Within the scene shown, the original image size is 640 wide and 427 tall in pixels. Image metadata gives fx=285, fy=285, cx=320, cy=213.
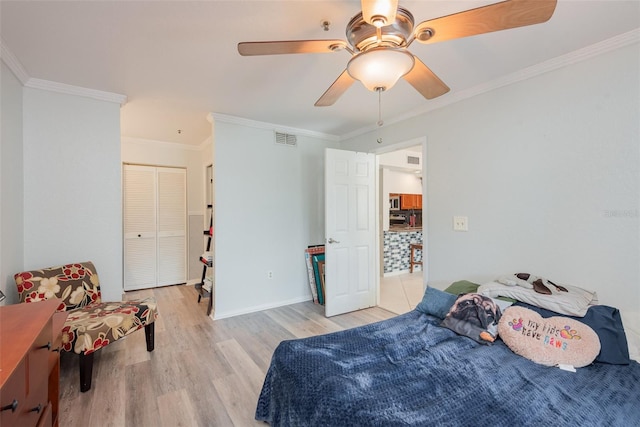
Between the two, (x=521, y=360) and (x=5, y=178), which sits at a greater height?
(x=5, y=178)

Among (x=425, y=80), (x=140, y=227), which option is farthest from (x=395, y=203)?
(x=140, y=227)

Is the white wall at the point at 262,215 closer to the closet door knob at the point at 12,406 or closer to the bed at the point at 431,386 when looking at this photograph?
the bed at the point at 431,386

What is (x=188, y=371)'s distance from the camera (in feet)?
7.73

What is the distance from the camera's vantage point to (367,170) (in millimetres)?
3859

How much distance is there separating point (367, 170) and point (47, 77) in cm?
335

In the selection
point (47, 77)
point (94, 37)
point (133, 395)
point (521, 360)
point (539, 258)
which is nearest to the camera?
point (521, 360)

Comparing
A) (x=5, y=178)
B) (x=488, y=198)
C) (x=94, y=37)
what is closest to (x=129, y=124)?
(x=5, y=178)

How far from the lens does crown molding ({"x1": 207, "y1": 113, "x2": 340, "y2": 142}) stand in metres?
3.44

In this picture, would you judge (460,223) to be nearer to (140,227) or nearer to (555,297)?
(555,297)

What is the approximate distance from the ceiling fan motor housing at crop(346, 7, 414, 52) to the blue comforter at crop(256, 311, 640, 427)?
1.63 metres

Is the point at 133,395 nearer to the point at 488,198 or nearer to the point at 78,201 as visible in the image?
→ the point at 78,201

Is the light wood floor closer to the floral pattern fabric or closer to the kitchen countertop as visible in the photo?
the floral pattern fabric

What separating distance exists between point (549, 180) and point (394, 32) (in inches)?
69.1

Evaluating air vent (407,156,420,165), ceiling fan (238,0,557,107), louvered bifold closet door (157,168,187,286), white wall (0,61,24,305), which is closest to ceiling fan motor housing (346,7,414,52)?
ceiling fan (238,0,557,107)
